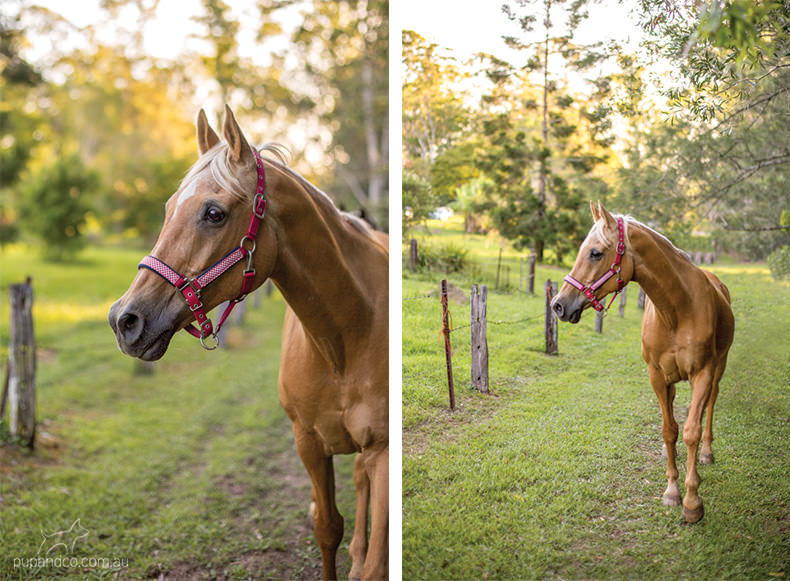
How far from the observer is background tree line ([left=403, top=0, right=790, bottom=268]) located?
1.82m

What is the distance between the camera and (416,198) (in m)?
2.27

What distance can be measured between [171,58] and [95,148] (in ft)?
10.9

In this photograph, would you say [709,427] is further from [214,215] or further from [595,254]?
[214,215]

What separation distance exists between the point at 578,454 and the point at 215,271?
148 cm

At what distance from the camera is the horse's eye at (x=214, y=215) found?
1.63m

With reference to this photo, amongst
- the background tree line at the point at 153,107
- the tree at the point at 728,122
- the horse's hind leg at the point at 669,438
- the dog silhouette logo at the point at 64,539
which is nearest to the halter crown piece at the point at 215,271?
the tree at the point at 728,122

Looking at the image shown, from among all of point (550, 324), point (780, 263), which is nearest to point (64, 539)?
point (550, 324)

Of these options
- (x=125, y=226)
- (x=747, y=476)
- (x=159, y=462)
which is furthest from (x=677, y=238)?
(x=125, y=226)

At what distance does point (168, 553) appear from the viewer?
2980 mm

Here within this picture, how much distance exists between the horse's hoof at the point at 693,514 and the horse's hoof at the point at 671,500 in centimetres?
3

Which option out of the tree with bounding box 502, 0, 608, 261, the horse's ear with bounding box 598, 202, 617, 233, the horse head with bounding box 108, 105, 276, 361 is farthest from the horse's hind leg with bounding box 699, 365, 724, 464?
the horse head with bounding box 108, 105, 276, 361

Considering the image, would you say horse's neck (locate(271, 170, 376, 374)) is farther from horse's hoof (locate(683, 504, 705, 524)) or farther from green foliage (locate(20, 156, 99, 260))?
green foliage (locate(20, 156, 99, 260))

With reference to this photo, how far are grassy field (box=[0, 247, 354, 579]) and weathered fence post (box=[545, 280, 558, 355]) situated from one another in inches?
57.9

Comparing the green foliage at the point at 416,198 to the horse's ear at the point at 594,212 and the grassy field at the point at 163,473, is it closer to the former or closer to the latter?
the horse's ear at the point at 594,212
